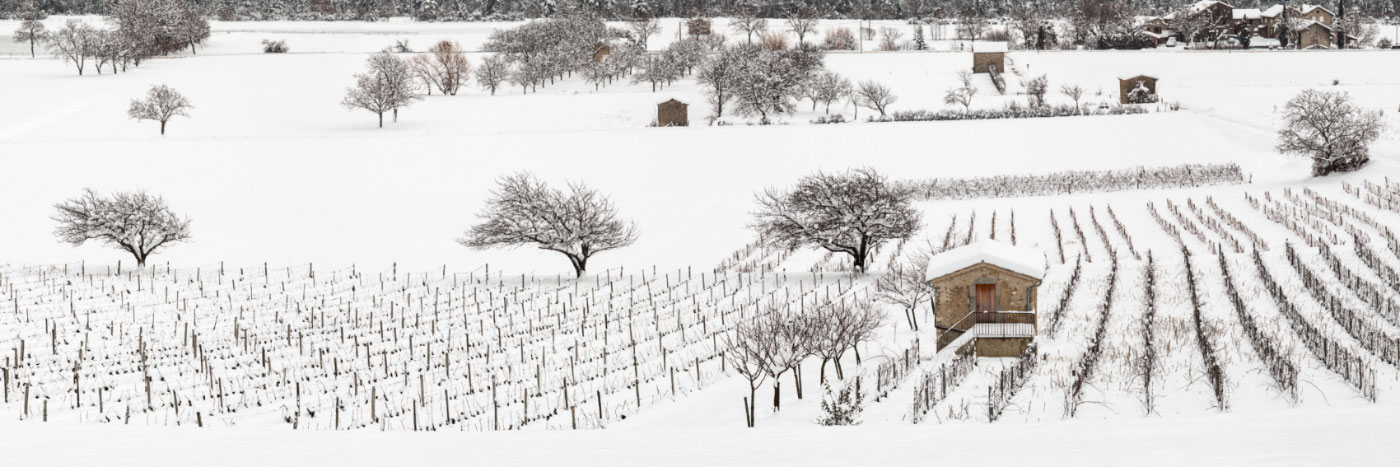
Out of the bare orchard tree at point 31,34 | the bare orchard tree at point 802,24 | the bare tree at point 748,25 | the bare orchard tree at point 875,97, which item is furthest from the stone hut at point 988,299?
the bare orchard tree at point 31,34

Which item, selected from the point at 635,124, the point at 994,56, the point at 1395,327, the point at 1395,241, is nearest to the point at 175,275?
the point at 1395,327

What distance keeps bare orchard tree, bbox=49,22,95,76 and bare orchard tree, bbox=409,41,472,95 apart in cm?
2547

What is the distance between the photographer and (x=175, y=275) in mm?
36781

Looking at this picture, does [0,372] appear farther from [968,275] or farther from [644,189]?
[644,189]

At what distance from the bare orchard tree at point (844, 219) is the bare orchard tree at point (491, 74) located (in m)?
58.3

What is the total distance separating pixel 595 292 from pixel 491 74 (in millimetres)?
61165

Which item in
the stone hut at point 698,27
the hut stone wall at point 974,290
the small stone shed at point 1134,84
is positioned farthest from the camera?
the stone hut at point 698,27

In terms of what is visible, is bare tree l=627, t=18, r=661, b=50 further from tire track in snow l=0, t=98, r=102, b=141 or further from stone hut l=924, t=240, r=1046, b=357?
stone hut l=924, t=240, r=1046, b=357

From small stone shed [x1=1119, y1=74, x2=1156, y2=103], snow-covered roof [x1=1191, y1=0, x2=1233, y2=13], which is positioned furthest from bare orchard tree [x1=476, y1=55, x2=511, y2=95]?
snow-covered roof [x1=1191, y1=0, x2=1233, y2=13]

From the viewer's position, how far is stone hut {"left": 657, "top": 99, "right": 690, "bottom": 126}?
2965 inches

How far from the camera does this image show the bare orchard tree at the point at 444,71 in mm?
91750

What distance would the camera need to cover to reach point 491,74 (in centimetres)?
9200

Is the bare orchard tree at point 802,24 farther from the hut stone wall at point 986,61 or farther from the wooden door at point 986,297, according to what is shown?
the wooden door at point 986,297

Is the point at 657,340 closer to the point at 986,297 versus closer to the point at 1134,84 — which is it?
the point at 986,297
